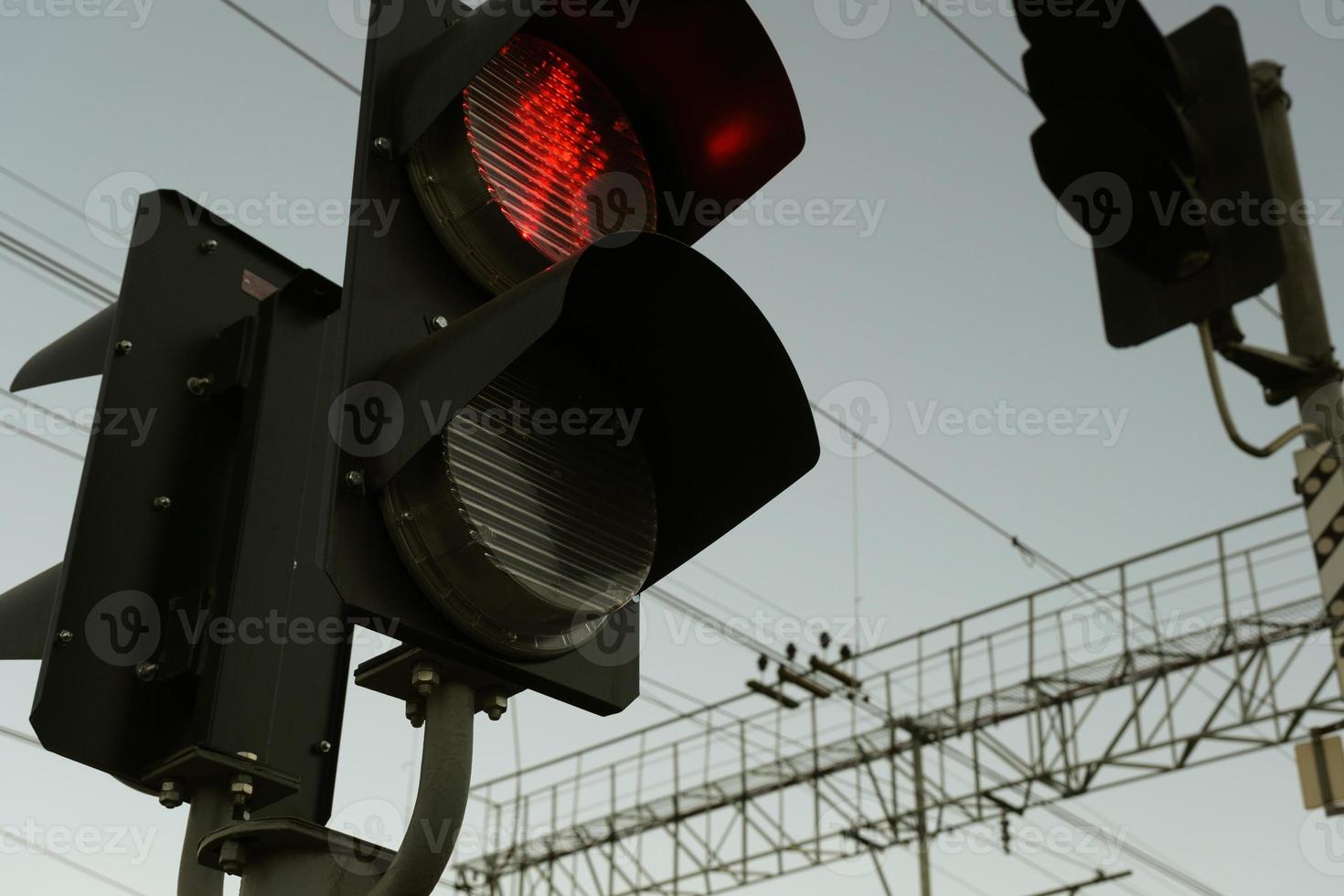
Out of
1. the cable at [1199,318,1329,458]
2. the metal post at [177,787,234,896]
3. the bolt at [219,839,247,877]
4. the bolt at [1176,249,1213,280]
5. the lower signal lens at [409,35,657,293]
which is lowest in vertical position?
the bolt at [219,839,247,877]

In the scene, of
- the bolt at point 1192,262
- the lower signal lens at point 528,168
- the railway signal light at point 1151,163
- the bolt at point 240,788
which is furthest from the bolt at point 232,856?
the bolt at point 1192,262

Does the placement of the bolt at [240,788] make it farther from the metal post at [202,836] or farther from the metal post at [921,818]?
the metal post at [921,818]

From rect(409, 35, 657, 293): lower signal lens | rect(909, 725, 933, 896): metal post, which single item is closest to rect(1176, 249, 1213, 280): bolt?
rect(409, 35, 657, 293): lower signal lens

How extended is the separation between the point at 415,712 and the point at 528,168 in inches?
26.4

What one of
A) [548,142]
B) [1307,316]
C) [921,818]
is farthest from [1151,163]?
[921,818]

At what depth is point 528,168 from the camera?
1821mm

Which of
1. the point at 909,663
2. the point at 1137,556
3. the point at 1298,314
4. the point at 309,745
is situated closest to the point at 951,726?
the point at 909,663

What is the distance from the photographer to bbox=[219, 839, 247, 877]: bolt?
146 centimetres

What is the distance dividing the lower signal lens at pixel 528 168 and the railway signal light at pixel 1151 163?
1.10 metres

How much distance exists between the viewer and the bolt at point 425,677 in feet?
4.95

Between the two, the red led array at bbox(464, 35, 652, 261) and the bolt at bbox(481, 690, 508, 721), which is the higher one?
the red led array at bbox(464, 35, 652, 261)

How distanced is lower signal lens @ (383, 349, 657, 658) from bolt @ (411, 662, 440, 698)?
6 centimetres

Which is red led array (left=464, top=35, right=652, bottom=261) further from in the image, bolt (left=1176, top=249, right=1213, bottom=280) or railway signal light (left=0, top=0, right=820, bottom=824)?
bolt (left=1176, top=249, right=1213, bottom=280)

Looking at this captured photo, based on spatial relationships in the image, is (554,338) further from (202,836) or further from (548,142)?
(202,836)
